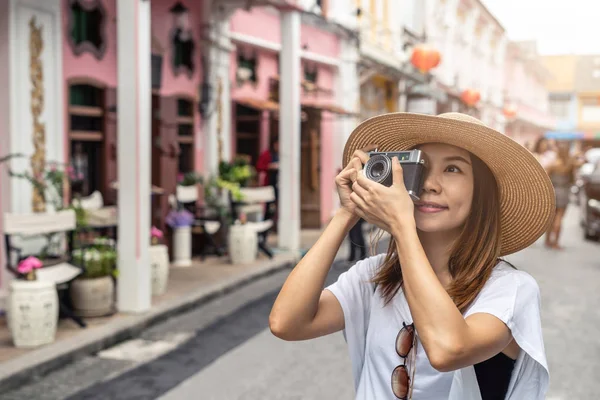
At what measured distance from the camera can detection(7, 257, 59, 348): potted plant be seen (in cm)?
609

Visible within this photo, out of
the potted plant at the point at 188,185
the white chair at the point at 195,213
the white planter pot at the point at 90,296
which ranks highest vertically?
the potted plant at the point at 188,185

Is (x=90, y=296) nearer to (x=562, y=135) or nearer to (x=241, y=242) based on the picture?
(x=241, y=242)

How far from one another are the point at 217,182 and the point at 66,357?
18.7 ft

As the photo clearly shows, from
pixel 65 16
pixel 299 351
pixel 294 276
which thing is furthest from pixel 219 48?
pixel 294 276

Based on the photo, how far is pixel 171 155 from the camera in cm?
1115

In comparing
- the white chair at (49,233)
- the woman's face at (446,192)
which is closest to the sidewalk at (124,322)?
the white chair at (49,233)

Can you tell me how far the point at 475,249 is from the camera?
1.98 metres

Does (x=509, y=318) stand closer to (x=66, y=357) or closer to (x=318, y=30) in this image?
(x=66, y=357)

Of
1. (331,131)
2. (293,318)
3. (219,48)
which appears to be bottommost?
(293,318)

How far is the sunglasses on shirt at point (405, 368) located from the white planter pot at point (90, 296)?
18.1 feet

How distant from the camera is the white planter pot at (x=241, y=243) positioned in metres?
10.7

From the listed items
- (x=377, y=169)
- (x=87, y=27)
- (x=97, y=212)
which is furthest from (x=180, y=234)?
(x=377, y=169)

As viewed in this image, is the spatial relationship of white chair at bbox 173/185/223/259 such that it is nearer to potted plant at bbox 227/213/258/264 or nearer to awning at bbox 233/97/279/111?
potted plant at bbox 227/213/258/264

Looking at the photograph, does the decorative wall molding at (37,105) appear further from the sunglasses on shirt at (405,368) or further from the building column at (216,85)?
the sunglasses on shirt at (405,368)
